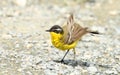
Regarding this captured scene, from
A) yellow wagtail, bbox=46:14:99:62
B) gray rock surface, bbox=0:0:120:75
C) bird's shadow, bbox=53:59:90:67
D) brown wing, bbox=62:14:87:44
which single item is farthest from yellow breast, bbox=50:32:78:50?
bird's shadow, bbox=53:59:90:67

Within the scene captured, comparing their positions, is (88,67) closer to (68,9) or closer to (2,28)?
(2,28)

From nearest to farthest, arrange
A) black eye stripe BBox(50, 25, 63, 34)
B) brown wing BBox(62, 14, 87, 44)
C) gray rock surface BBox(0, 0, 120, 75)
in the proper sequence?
black eye stripe BBox(50, 25, 63, 34), brown wing BBox(62, 14, 87, 44), gray rock surface BBox(0, 0, 120, 75)

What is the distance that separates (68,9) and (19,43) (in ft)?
17.4

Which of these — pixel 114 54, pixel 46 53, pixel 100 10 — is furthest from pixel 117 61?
pixel 100 10

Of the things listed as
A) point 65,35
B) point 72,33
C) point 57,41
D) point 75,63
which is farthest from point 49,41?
point 57,41

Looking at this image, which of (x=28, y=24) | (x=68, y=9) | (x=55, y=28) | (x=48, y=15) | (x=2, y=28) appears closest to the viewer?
(x=55, y=28)

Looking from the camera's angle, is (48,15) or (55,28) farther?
(48,15)

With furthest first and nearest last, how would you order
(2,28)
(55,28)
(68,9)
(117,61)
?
1. (68,9)
2. (2,28)
3. (117,61)
4. (55,28)

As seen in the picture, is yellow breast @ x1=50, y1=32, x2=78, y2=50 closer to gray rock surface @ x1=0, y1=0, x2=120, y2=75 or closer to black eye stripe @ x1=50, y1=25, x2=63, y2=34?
black eye stripe @ x1=50, y1=25, x2=63, y2=34

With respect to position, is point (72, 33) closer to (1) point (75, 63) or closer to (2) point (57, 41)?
(2) point (57, 41)

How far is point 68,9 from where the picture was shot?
661 inches

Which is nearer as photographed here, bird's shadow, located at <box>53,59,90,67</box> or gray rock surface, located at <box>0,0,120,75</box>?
gray rock surface, located at <box>0,0,120,75</box>

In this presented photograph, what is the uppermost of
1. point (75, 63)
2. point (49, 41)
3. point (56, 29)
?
point (56, 29)

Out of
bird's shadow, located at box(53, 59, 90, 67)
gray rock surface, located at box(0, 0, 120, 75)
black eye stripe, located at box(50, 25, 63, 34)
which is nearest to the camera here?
black eye stripe, located at box(50, 25, 63, 34)
